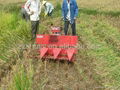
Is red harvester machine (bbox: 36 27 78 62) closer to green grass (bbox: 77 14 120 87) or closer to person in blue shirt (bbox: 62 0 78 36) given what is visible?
green grass (bbox: 77 14 120 87)

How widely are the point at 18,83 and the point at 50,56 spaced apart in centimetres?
280

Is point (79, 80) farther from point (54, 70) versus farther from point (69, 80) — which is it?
point (54, 70)

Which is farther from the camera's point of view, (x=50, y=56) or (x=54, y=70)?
(x=50, y=56)

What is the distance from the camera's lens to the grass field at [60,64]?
4578 mm

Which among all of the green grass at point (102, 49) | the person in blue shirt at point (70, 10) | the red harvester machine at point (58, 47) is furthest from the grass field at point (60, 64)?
the person in blue shirt at point (70, 10)

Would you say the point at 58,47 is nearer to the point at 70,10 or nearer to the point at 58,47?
the point at 58,47

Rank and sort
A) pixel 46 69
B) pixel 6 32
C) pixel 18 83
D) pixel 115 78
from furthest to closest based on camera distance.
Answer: pixel 6 32, pixel 46 69, pixel 115 78, pixel 18 83

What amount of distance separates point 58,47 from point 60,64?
0.50 metres

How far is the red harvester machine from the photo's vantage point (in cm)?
654

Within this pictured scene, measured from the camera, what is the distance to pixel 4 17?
8359 mm

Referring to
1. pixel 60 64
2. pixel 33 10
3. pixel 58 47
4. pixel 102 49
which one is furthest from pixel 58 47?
pixel 33 10

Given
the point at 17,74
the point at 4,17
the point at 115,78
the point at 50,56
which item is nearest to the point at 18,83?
the point at 17,74

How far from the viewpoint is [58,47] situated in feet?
22.8

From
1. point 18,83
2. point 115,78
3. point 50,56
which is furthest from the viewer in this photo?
point 50,56
